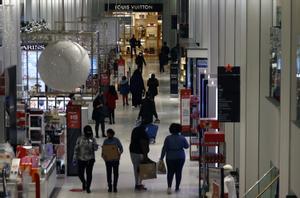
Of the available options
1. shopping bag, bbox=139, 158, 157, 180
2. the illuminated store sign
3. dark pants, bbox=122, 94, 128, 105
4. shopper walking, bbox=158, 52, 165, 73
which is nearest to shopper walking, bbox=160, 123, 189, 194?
shopping bag, bbox=139, 158, 157, 180

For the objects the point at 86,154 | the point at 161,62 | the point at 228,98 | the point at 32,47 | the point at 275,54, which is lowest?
the point at 86,154

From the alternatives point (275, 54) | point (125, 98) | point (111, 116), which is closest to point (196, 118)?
point (111, 116)

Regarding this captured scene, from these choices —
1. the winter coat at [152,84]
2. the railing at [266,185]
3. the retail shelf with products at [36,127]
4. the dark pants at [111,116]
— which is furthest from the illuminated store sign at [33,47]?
the railing at [266,185]

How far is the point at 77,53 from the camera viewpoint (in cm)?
938

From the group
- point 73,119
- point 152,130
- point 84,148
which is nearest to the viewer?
point 84,148

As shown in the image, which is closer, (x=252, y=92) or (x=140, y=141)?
(x=252, y=92)

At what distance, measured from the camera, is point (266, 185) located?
12477mm

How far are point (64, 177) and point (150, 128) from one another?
4.61 metres

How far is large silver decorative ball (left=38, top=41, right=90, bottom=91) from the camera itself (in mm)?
9328

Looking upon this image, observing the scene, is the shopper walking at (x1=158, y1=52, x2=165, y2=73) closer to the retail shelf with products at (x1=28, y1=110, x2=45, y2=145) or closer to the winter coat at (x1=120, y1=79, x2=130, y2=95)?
the winter coat at (x1=120, y1=79, x2=130, y2=95)

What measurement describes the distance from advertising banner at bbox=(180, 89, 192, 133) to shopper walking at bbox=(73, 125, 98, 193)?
6258mm

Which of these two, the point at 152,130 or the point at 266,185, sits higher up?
the point at 266,185

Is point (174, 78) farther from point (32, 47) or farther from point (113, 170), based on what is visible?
point (113, 170)

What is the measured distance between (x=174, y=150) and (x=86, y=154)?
1.70m
